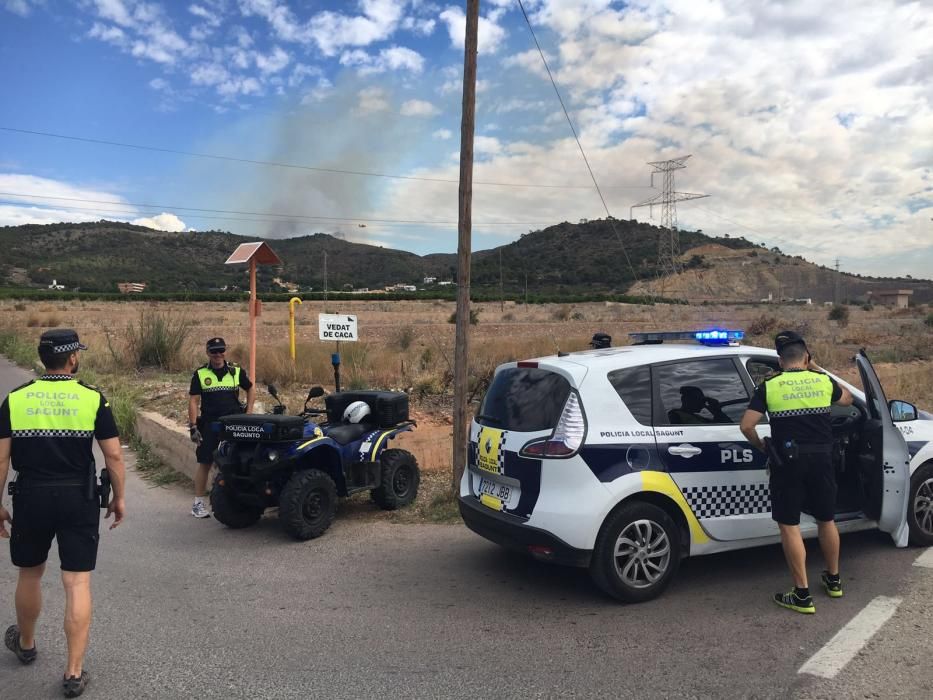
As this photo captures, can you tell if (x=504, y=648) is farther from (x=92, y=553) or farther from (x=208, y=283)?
(x=208, y=283)

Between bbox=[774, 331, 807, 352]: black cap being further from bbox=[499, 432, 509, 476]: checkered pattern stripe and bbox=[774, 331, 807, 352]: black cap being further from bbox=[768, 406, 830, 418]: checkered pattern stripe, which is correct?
bbox=[499, 432, 509, 476]: checkered pattern stripe

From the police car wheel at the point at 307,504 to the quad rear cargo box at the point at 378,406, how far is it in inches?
40.2

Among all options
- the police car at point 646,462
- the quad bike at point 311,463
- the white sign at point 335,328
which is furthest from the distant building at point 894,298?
the quad bike at point 311,463

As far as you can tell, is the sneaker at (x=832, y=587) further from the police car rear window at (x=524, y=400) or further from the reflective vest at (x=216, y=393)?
the reflective vest at (x=216, y=393)

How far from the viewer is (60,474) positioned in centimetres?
364

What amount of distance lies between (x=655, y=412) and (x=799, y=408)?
91cm

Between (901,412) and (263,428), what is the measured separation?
5.14 meters

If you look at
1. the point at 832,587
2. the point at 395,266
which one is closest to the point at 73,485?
the point at 832,587

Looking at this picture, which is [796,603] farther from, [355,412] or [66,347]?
[66,347]

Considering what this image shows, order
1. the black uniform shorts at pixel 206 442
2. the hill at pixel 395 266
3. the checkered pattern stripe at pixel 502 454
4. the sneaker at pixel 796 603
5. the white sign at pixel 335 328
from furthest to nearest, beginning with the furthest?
the hill at pixel 395 266
the white sign at pixel 335 328
the black uniform shorts at pixel 206 442
the checkered pattern stripe at pixel 502 454
the sneaker at pixel 796 603

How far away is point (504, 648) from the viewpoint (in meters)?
4.14

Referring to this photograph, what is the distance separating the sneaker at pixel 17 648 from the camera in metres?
3.92

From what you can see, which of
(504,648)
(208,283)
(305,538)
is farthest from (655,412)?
(208,283)

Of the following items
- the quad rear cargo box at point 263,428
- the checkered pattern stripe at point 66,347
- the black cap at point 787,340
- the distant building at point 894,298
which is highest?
the distant building at point 894,298
